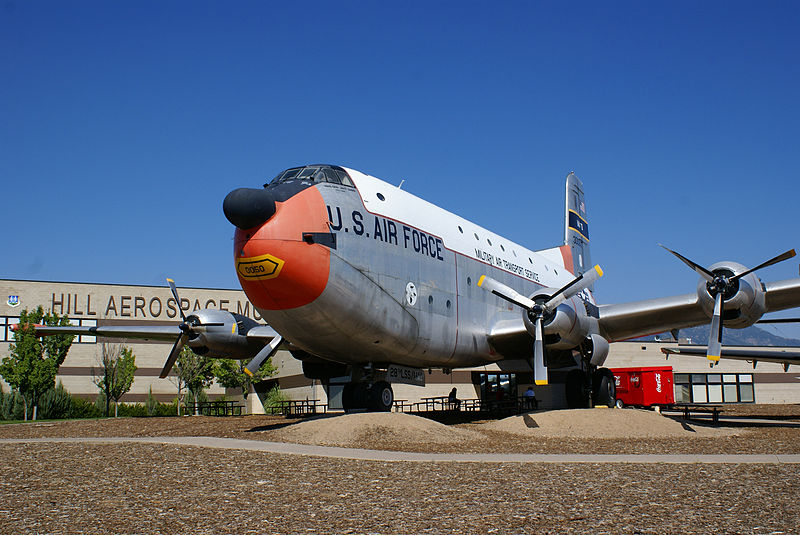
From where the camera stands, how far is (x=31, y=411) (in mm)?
41312

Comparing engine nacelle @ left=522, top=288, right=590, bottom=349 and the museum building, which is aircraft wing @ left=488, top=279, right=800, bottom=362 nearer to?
engine nacelle @ left=522, top=288, right=590, bottom=349

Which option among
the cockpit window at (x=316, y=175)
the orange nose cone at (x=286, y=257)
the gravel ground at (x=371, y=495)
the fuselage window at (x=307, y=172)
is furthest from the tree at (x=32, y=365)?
the gravel ground at (x=371, y=495)

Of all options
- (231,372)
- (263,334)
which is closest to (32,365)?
(231,372)

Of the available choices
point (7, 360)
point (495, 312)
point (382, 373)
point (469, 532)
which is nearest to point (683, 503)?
point (469, 532)

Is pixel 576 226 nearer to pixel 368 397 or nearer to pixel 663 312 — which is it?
pixel 663 312

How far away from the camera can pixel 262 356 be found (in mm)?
21797

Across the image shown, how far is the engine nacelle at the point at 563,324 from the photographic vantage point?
19.8 meters

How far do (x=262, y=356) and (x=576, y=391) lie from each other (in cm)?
1144

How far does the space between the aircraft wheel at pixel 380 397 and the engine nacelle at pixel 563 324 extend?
4.59 m

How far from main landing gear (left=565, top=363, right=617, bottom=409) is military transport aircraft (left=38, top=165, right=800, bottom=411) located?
0.17ft

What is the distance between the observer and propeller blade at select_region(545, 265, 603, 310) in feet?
64.7

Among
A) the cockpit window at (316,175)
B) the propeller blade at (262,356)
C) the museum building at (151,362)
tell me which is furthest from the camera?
the museum building at (151,362)

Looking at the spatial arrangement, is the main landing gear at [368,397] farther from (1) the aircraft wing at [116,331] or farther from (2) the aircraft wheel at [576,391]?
(2) the aircraft wheel at [576,391]

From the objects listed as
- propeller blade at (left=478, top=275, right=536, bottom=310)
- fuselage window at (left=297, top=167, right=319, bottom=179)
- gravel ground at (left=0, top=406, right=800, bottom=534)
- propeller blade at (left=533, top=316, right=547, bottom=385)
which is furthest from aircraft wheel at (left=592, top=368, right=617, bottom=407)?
fuselage window at (left=297, top=167, right=319, bottom=179)
